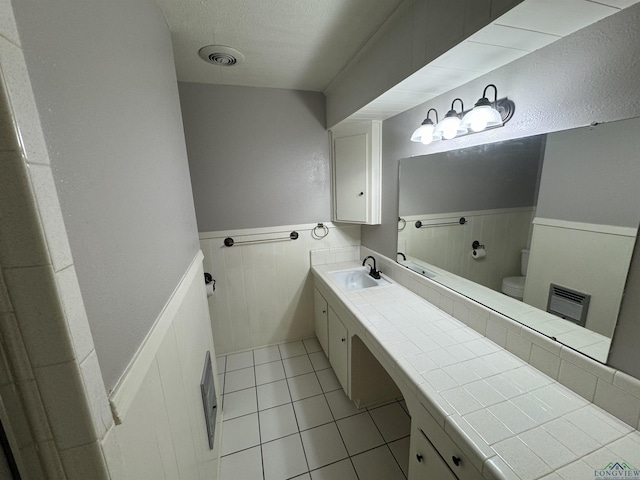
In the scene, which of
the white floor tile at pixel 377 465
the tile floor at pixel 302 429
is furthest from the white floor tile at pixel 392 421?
the white floor tile at pixel 377 465

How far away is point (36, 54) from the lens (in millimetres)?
409

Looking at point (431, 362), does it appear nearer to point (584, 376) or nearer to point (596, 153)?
point (584, 376)

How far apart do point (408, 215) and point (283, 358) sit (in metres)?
1.69

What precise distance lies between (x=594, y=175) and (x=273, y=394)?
221cm

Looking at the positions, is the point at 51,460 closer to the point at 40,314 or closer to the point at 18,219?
the point at 40,314

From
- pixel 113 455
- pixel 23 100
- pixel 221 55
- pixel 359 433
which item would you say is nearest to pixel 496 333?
pixel 359 433

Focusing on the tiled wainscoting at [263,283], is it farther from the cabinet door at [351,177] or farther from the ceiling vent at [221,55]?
the ceiling vent at [221,55]

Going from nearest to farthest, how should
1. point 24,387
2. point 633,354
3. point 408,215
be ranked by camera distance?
point 24,387 < point 633,354 < point 408,215

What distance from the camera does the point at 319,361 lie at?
230 cm

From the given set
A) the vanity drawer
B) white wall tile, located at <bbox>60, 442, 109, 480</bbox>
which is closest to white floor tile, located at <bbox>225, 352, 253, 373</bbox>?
the vanity drawer

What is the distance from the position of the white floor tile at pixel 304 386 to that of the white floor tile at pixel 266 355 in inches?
12.9

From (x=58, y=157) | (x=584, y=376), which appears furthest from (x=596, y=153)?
(x=58, y=157)

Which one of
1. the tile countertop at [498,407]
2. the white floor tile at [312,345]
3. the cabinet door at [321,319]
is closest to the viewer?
the tile countertop at [498,407]

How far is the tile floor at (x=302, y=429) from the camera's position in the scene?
4.75 ft
